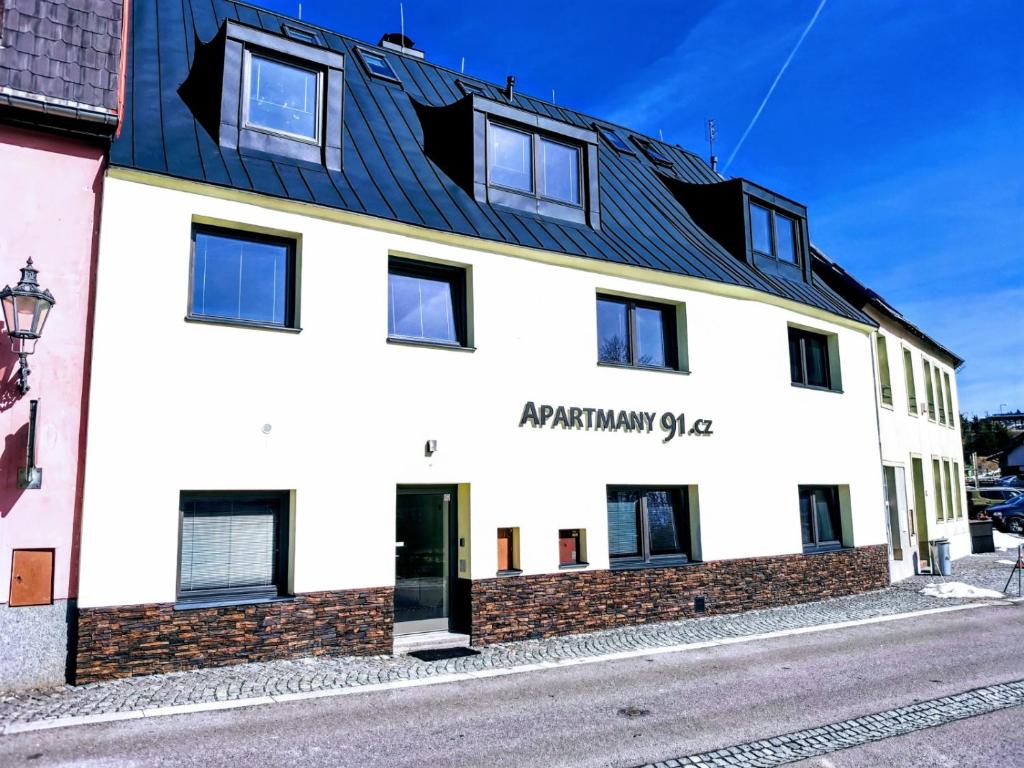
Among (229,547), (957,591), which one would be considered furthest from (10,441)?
(957,591)

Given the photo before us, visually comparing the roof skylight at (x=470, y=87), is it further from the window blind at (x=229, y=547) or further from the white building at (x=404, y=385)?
the window blind at (x=229, y=547)

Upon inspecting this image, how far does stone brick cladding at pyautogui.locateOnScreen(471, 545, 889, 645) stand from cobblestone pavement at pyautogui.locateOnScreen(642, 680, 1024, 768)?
499 cm

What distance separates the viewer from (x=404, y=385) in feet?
35.9

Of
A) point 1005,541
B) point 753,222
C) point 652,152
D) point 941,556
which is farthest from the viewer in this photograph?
point 1005,541

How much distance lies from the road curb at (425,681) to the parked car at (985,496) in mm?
24341

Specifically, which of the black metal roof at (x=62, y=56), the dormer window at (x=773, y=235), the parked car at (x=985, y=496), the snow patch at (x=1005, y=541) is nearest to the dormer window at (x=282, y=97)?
the black metal roof at (x=62, y=56)

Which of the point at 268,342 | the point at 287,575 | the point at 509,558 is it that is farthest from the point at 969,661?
the point at 268,342

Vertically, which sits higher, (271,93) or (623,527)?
(271,93)

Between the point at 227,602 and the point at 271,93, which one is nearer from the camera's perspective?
the point at 227,602

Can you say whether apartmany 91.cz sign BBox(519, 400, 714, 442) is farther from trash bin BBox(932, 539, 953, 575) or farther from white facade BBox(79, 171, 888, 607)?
trash bin BBox(932, 539, 953, 575)

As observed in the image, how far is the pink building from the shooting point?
830cm

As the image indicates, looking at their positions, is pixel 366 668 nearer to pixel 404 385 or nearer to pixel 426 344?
pixel 404 385

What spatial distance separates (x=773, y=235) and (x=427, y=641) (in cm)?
1188

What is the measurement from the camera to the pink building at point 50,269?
27.2 ft
